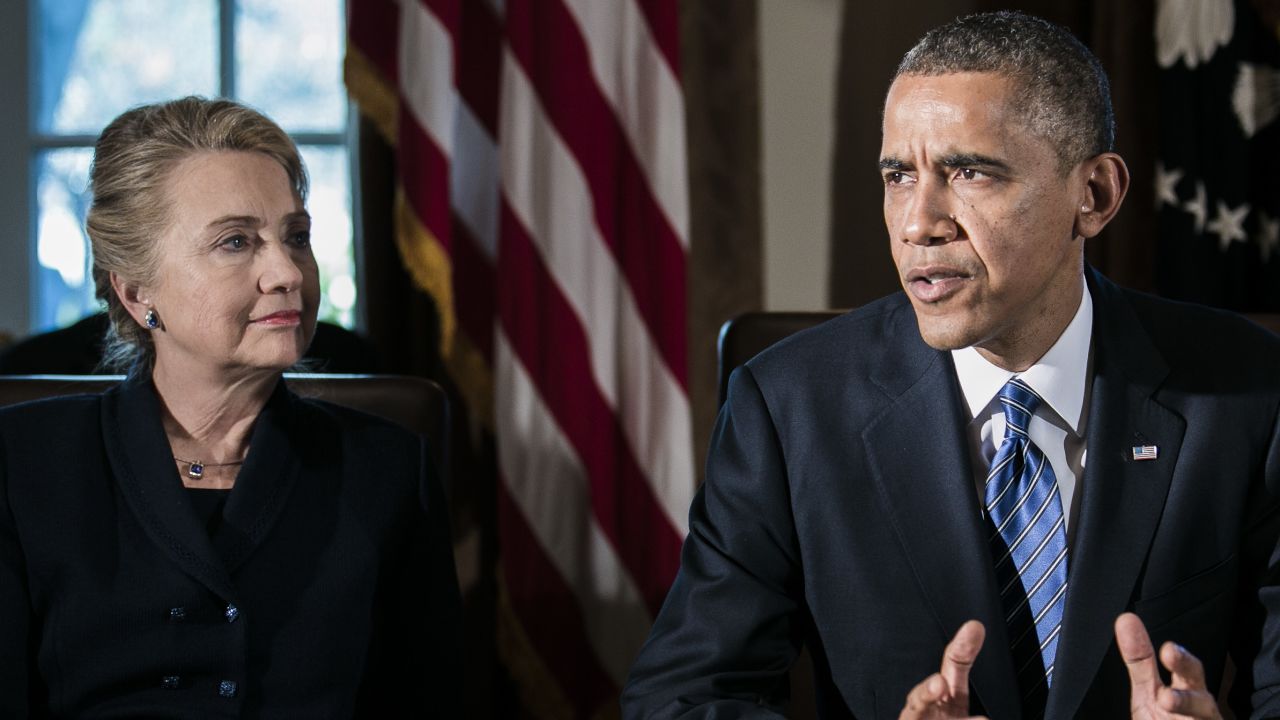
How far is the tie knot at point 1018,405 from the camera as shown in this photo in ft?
4.57

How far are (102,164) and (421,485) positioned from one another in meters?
0.60

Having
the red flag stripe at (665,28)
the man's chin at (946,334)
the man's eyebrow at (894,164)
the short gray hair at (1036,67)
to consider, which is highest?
the red flag stripe at (665,28)

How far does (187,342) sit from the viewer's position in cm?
169

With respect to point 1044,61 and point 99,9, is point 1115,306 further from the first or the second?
point 99,9

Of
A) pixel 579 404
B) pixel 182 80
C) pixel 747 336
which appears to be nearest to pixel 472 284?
pixel 579 404

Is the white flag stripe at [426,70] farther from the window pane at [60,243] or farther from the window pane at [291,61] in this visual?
the window pane at [60,243]

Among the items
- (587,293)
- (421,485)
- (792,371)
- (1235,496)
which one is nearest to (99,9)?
(587,293)

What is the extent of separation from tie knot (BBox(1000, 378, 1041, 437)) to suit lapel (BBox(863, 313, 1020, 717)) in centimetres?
5

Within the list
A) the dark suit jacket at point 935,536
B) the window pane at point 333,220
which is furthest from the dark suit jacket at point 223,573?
the window pane at point 333,220

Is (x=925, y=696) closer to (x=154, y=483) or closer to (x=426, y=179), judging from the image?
(x=154, y=483)

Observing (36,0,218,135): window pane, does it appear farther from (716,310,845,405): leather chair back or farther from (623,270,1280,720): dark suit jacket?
(623,270,1280,720): dark suit jacket

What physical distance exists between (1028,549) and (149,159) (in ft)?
3.89

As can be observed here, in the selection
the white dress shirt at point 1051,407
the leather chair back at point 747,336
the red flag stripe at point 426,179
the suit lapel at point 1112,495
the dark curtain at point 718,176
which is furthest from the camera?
the dark curtain at point 718,176

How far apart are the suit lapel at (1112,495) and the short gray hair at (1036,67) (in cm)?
23
